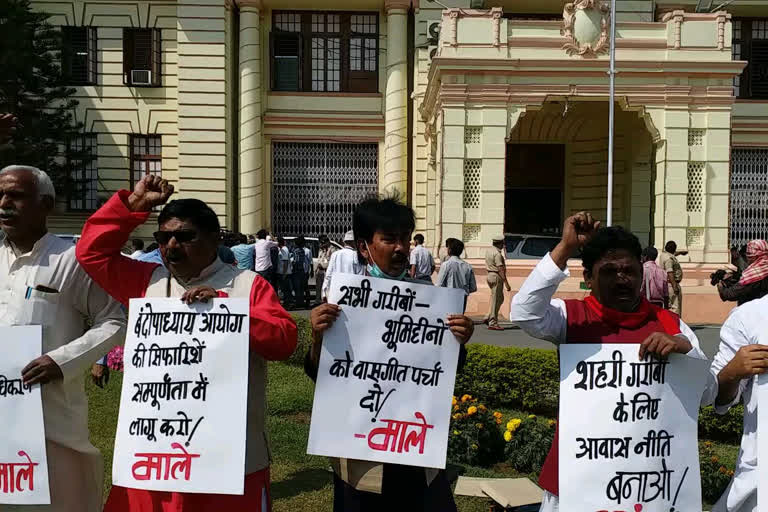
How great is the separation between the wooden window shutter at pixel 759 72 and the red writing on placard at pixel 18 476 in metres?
23.9

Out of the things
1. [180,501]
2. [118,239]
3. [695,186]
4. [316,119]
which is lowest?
[180,501]

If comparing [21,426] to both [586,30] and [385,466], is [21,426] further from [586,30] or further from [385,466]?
[586,30]

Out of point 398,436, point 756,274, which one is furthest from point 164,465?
point 756,274

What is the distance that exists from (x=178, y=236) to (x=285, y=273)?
584 inches

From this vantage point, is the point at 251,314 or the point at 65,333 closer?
the point at 251,314

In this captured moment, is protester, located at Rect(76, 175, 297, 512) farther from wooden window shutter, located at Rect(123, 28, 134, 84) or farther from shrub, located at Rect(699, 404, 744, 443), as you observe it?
wooden window shutter, located at Rect(123, 28, 134, 84)

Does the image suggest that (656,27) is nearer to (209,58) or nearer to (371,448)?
(209,58)

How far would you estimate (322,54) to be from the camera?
23.7 metres

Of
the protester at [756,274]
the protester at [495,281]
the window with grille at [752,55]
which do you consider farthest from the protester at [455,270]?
the window with grille at [752,55]

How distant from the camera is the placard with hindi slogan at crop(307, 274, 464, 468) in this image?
3.49 m

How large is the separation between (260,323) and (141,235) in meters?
19.7

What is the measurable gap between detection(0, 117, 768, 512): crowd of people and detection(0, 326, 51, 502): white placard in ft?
0.26

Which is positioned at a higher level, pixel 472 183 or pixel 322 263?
pixel 472 183

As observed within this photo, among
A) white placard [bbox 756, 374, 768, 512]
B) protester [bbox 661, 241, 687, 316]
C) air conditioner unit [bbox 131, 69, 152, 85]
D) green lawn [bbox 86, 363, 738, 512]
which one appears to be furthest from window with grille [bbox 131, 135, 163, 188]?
white placard [bbox 756, 374, 768, 512]
